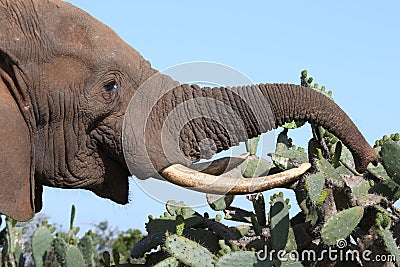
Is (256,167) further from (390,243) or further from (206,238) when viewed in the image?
(390,243)

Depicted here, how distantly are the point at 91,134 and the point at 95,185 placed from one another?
0.28 metres

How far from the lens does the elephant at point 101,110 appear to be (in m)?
4.66

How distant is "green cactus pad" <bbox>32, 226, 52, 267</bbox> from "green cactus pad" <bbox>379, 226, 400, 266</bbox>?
3.93 meters

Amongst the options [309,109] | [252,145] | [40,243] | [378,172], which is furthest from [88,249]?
[309,109]

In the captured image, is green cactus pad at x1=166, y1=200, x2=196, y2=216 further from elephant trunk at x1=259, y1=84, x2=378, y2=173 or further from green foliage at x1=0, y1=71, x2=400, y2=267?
elephant trunk at x1=259, y1=84, x2=378, y2=173

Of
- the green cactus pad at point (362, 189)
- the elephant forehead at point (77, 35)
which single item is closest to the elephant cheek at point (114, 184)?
the elephant forehead at point (77, 35)

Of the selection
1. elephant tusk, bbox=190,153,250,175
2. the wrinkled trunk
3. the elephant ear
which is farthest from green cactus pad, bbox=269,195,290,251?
the elephant ear

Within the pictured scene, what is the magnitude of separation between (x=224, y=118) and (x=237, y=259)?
2.30 feet

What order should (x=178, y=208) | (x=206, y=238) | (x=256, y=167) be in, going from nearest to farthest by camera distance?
(x=256, y=167)
(x=206, y=238)
(x=178, y=208)

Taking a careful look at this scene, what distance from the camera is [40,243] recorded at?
324 inches

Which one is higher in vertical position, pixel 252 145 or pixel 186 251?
pixel 252 145

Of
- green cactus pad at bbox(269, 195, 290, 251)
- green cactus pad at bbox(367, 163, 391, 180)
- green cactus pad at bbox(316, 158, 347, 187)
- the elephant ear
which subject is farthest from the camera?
green cactus pad at bbox(367, 163, 391, 180)

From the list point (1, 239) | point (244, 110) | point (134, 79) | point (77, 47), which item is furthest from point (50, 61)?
point (1, 239)

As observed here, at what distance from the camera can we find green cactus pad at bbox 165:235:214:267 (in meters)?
4.96
